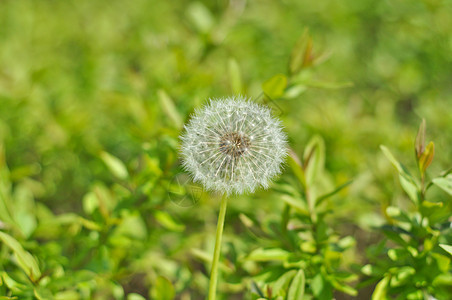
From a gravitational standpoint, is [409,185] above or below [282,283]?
above

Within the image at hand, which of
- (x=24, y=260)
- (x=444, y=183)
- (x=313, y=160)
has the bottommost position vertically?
(x=24, y=260)

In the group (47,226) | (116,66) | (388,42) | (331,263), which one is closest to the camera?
(331,263)

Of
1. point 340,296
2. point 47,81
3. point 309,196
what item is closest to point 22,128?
point 47,81

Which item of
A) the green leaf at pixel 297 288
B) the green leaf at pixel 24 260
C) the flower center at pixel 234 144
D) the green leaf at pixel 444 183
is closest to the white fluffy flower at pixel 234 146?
the flower center at pixel 234 144

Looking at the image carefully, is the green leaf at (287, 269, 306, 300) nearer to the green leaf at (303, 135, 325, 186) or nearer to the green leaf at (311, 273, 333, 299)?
the green leaf at (311, 273, 333, 299)

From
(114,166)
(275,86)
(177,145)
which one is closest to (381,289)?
(275,86)

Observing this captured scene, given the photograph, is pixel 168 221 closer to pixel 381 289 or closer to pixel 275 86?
pixel 275 86

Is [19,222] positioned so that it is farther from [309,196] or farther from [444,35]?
[444,35]

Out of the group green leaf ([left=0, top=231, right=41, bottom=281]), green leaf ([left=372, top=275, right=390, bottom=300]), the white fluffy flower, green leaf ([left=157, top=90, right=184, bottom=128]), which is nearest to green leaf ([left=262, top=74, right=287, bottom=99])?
the white fluffy flower
